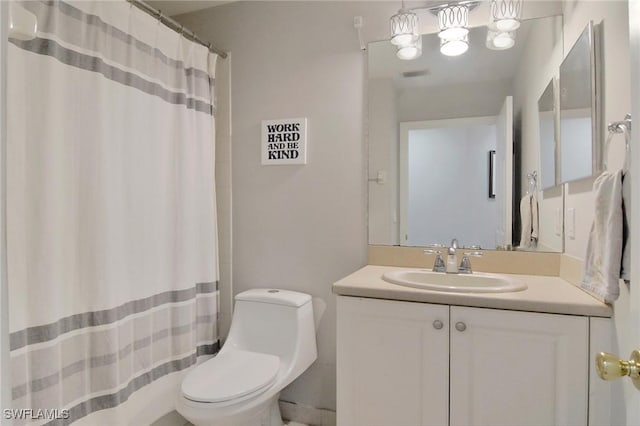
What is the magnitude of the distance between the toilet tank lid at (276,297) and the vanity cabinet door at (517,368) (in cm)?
84

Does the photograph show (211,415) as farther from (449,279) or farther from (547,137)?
(547,137)

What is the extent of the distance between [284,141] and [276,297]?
33.5 inches

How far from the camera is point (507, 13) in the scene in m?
1.68

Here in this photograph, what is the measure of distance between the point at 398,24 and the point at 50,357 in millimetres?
1971

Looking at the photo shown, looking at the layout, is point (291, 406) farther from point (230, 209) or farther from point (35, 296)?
point (35, 296)

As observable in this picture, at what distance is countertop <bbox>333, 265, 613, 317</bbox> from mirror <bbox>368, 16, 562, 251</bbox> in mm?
342

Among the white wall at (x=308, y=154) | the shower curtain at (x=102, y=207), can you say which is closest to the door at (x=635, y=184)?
the white wall at (x=308, y=154)

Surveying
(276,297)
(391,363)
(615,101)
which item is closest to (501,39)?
(615,101)

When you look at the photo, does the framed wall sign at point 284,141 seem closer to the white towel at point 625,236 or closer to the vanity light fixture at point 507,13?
the vanity light fixture at point 507,13

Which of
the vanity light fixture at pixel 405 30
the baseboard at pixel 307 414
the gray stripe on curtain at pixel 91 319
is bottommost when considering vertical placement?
the baseboard at pixel 307 414

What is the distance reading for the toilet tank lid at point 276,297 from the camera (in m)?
1.94

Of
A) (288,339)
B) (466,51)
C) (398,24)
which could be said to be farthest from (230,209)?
(466,51)

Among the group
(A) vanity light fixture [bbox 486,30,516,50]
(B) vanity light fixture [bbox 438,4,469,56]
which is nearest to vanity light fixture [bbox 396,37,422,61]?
(B) vanity light fixture [bbox 438,4,469,56]

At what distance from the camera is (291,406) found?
2.11m
